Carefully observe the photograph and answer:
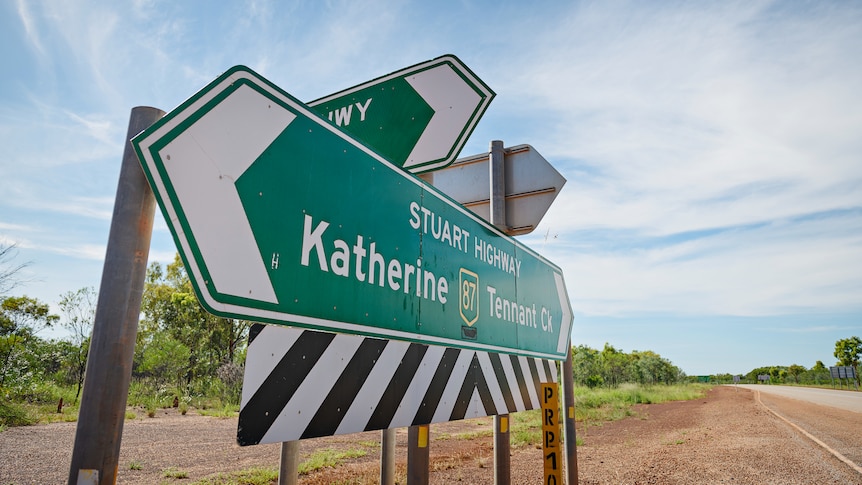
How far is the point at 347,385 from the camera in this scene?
1.53 metres

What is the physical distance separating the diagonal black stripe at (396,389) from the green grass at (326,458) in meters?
6.69

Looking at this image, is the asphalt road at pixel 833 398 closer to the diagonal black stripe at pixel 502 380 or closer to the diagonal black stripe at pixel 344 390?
the diagonal black stripe at pixel 502 380

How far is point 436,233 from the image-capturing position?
213 centimetres

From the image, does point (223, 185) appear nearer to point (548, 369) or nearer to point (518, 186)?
point (548, 369)

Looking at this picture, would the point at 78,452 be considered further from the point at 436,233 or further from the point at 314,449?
the point at 314,449

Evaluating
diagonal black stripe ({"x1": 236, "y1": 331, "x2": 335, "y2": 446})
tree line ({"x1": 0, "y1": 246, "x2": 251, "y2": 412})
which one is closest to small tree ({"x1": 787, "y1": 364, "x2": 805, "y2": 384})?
tree line ({"x1": 0, "y1": 246, "x2": 251, "y2": 412})

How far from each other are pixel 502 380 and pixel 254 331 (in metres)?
1.68

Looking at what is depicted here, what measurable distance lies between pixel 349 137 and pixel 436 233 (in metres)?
0.63

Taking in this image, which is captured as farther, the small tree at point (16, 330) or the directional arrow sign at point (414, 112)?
the small tree at point (16, 330)

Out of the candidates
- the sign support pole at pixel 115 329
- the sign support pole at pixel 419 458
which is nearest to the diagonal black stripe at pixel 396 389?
the sign support pole at pixel 115 329

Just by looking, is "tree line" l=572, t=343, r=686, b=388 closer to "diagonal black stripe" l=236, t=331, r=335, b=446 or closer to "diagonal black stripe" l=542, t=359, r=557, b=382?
"diagonal black stripe" l=542, t=359, r=557, b=382

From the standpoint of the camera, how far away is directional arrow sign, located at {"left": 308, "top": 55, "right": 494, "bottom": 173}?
7.84 feet

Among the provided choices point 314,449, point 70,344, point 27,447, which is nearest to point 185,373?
point 70,344

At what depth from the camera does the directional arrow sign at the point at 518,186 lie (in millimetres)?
3562
